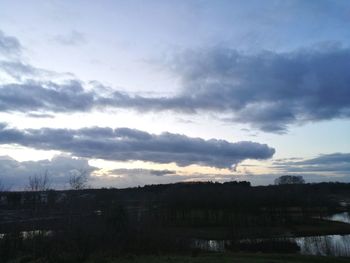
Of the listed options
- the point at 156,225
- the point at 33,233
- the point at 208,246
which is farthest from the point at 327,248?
the point at 33,233

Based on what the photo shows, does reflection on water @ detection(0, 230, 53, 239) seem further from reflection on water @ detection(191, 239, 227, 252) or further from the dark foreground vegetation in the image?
reflection on water @ detection(191, 239, 227, 252)

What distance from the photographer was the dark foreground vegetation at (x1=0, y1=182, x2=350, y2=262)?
33.1 m

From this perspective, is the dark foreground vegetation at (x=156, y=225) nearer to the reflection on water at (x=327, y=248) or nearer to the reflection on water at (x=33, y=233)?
the reflection on water at (x=33, y=233)

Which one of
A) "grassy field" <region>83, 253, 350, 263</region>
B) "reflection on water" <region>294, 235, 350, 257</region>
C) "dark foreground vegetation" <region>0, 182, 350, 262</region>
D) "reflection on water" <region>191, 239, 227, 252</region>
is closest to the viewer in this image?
"grassy field" <region>83, 253, 350, 263</region>

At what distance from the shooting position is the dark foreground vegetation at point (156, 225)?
3306 cm

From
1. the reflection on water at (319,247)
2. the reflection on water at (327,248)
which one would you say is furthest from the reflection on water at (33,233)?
the reflection on water at (327,248)

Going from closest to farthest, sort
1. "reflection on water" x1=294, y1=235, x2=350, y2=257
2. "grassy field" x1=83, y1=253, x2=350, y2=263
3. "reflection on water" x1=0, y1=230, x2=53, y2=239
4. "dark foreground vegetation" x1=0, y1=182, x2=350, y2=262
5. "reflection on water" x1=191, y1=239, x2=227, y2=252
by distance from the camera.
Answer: "grassy field" x1=83, y1=253, x2=350, y2=263 → "dark foreground vegetation" x1=0, y1=182, x2=350, y2=262 → "reflection on water" x1=0, y1=230, x2=53, y2=239 → "reflection on water" x1=294, y1=235, x2=350, y2=257 → "reflection on water" x1=191, y1=239, x2=227, y2=252

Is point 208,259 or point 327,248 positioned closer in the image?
point 208,259

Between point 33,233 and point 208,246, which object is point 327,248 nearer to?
point 208,246

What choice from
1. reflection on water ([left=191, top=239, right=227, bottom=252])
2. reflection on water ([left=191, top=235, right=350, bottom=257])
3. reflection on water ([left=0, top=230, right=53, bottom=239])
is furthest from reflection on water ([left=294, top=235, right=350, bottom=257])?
reflection on water ([left=0, top=230, right=53, bottom=239])

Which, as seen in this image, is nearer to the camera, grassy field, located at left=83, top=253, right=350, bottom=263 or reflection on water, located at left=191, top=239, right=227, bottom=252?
grassy field, located at left=83, top=253, right=350, bottom=263

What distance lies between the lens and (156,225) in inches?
2982

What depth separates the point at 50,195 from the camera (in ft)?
202

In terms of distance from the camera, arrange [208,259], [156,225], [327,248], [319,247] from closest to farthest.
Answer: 1. [208,259]
2. [327,248]
3. [319,247]
4. [156,225]
